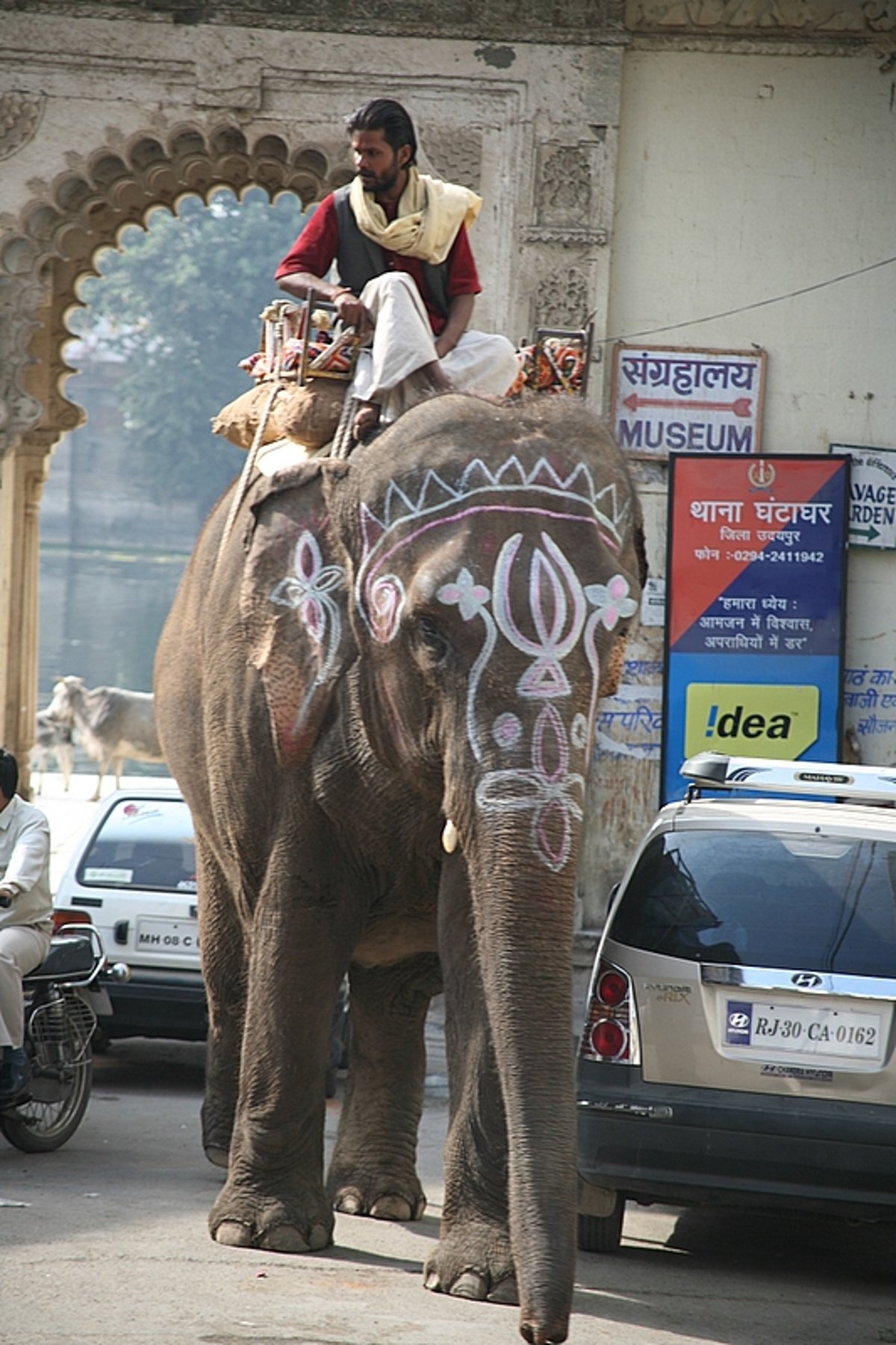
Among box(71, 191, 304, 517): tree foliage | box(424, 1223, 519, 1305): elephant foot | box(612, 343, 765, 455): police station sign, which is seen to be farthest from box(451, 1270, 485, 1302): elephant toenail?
box(71, 191, 304, 517): tree foliage

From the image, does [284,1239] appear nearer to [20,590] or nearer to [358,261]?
[358,261]

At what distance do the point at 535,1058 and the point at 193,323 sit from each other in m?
66.6

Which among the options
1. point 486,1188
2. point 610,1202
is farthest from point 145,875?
point 486,1188

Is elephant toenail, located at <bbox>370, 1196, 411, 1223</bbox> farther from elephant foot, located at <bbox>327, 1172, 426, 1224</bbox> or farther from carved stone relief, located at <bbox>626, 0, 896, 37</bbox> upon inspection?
carved stone relief, located at <bbox>626, 0, 896, 37</bbox>

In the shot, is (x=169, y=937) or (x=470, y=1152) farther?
(x=169, y=937)

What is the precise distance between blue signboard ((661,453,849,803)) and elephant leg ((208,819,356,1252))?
6861mm

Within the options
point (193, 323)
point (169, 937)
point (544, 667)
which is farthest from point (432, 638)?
point (193, 323)

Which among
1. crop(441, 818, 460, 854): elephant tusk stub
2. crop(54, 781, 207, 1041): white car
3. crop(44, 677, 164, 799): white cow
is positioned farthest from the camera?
crop(44, 677, 164, 799): white cow

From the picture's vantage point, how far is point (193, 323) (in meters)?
69.0

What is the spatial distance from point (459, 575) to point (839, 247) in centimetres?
838

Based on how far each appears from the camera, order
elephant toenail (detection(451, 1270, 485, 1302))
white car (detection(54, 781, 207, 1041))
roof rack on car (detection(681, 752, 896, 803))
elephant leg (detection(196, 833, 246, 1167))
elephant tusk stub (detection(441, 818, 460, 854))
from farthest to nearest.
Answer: white car (detection(54, 781, 207, 1041)), elephant leg (detection(196, 833, 246, 1167)), roof rack on car (detection(681, 752, 896, 803)), elephant toenail (detection(451, 1270, 485, 1302)), elephant tusk stub (detection(441, 818, 460, 854))

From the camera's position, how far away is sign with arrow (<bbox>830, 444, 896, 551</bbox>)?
1231cm

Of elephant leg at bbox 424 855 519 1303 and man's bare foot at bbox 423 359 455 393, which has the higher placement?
man's bare foot at bbox 423 359 455 393

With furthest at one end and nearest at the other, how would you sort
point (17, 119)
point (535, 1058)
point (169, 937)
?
point (17, 119), point (169, 937), point (535, 1058)
